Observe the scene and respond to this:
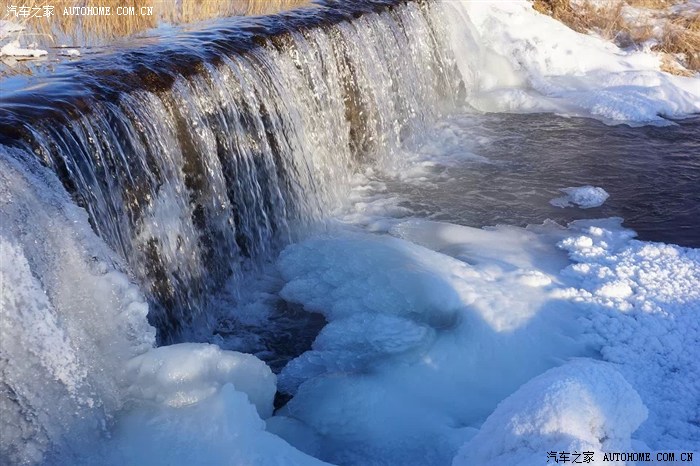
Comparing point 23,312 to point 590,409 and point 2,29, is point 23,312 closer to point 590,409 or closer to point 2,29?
point 590,409

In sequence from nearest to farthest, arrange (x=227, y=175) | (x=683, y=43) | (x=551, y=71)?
1. (x=227, y=175)
2. (x=551, y=71)
3. (x=683, y=43)

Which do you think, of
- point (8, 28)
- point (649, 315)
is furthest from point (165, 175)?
point (649, 315)

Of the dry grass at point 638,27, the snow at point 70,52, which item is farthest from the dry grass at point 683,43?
the snow at point 70,52

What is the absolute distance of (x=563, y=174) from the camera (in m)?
6.77

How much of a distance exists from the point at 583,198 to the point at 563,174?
0.57 m

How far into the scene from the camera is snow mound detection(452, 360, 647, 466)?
2777 millimetres

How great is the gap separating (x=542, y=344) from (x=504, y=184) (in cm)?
260

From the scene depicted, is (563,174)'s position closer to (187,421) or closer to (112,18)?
(112,18)

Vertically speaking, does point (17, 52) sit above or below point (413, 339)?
above

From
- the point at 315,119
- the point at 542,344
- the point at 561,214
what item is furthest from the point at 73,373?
the point at 561,214

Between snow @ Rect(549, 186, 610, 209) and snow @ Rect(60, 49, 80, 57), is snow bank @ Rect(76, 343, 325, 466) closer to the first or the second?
snow @ Rect(60, 49, 80, 57)

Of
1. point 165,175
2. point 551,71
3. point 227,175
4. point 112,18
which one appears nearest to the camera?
point 165,175

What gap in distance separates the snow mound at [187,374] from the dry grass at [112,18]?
10.8ft

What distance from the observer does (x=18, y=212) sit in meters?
3.01
